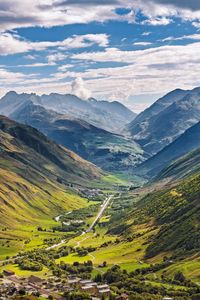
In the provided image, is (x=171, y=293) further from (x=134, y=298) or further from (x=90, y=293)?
(x=90, y=293)

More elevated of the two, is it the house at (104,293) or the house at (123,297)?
the house at (104,293)

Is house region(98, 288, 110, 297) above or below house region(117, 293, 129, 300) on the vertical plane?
above

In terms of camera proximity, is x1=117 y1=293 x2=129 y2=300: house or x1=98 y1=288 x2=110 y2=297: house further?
x1=98 y1=288 x2=110 y2=297: house

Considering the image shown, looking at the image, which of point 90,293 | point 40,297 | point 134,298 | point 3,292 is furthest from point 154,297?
point 3,292

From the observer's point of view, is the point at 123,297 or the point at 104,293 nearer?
the point at 123,297

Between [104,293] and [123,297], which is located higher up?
[104,293]

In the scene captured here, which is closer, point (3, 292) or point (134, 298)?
point (134, 298)

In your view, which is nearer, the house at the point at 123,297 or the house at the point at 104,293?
the house at the point at 123,297

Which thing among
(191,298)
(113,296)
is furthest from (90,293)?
(191,298)

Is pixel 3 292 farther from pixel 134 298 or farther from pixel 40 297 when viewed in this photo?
pixel 134 298
